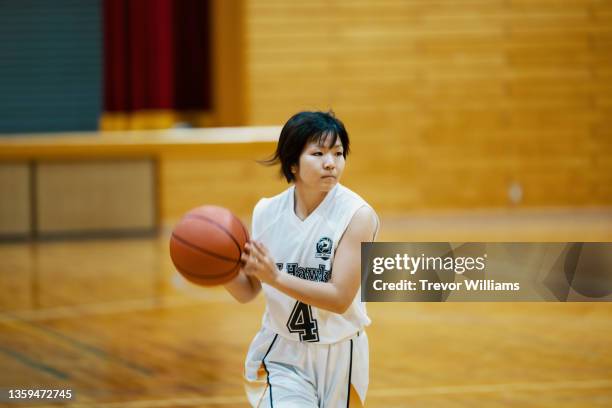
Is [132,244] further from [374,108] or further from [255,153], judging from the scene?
[374,108]

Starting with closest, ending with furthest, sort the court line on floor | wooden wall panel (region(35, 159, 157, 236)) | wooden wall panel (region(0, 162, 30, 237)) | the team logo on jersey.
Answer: the team logo on jersey, the court line on floor, wooden wall panel (region(0, 162, 30, 237)), wooden wall panel (region(35, 159, 157, 236))

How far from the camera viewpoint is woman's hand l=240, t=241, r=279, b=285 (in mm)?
2246

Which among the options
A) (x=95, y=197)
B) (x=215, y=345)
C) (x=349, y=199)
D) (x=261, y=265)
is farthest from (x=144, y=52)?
(x=261, y=265)

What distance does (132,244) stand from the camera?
9.43m

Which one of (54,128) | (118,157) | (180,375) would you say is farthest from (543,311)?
(54,128)

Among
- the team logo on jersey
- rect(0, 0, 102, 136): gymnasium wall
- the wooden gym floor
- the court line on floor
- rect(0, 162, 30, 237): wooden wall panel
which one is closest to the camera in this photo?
the team logo on jersey

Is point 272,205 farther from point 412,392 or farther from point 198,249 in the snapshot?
point 412,392

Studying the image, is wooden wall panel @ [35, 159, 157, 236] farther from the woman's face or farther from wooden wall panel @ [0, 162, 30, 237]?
the woman's face

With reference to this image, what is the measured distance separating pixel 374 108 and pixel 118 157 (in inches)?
112

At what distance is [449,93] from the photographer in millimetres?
10945

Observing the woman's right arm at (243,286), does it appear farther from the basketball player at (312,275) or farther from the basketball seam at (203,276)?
the basketball seam at (203,276)

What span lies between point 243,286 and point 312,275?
0.62 ft

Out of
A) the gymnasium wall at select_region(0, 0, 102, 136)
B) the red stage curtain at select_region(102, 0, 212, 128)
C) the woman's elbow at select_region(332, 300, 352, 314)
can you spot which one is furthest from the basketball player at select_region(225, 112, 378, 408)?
the gymnasium wall at select_region(0, 0, 102, 136)

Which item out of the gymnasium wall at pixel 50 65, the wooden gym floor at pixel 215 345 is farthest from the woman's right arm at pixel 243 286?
the gymnasium wall at pixel 50 65
